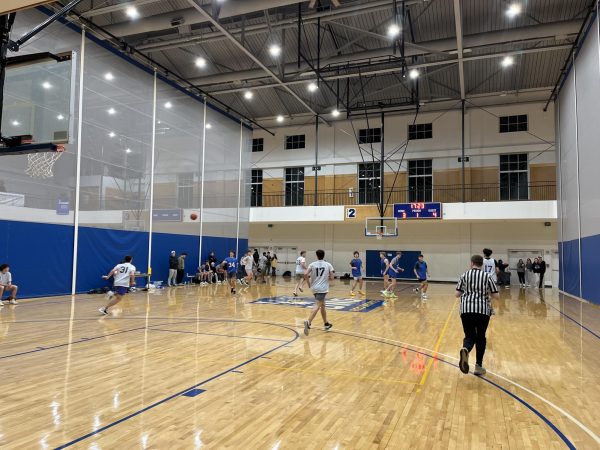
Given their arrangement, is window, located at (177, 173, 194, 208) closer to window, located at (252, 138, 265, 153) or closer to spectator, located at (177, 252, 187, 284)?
spectator, located at (177, 252, 187, 284)

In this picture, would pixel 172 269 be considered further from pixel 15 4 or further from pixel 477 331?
pixel 477 331

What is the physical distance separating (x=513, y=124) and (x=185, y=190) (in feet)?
58.7

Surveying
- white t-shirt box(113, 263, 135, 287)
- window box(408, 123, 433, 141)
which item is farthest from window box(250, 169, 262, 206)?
white t-shirt box(113, 263, 135, 287)

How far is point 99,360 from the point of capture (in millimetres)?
6184

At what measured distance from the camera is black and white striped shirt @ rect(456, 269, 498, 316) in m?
5.57

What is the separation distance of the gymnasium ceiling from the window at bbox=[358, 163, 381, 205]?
407 centimetres

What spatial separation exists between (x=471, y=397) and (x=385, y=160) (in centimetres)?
2205

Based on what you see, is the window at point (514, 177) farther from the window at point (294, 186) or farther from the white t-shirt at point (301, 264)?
the white t-shirt at point (301, 264)

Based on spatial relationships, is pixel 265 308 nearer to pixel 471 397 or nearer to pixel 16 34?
pixel 471 397

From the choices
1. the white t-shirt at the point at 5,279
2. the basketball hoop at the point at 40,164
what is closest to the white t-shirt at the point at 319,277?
the basketball hoop at the point at 40,164

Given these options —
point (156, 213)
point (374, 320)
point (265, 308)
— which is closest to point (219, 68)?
point (156, 213)

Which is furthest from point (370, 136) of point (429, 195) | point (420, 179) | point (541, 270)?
point (541, 270)

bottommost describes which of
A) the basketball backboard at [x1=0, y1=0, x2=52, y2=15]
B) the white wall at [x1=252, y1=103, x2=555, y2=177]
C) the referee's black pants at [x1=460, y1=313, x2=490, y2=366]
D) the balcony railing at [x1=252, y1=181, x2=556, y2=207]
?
the referee's black pants at [x1=460, y1=313, x2=490, y2=366]

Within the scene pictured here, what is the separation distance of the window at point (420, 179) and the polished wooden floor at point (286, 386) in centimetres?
1634
